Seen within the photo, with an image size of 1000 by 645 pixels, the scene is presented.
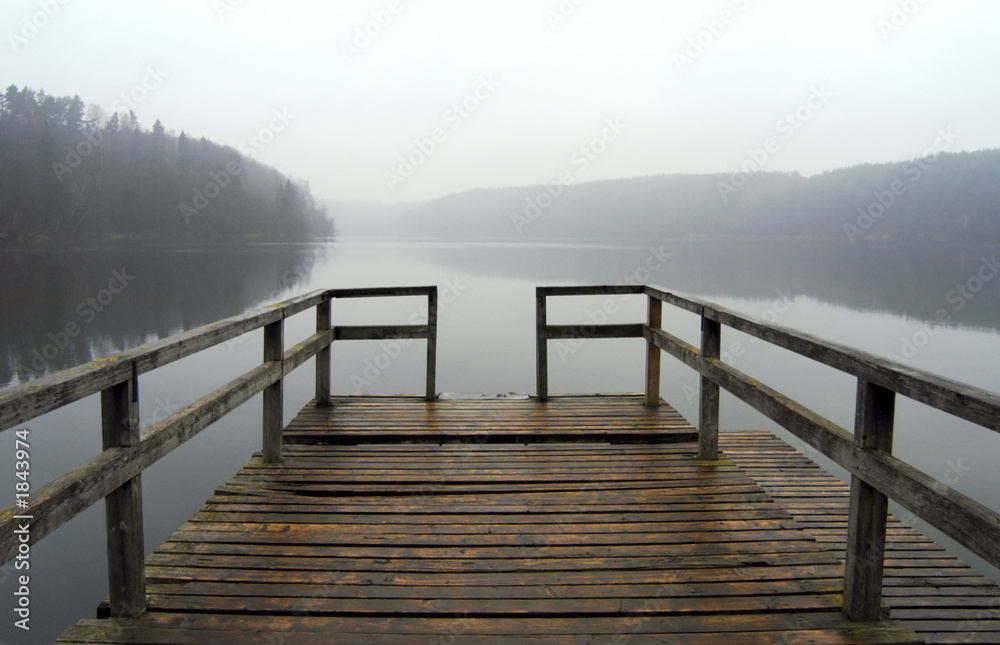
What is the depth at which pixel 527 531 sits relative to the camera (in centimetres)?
341

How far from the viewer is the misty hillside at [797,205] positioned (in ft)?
361

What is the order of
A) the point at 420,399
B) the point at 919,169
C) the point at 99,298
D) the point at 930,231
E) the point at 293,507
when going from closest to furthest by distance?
the point at 293,507, the point at 420,399, the point at 99,298, the point at 930,231, the point at 919,169

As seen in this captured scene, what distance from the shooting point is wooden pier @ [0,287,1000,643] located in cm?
245

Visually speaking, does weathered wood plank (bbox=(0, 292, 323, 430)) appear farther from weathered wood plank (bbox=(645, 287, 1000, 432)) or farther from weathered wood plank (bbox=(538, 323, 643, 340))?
weathered wood plank (bbox=(538, 323, 643, 340))

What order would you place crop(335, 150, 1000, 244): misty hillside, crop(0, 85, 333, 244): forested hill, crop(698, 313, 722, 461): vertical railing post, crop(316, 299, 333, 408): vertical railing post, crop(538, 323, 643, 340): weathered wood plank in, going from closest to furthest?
1. crop(698, 313, 722, 461): vertical railing post
2. crop(316, 299, 333, 408): vertical railing post
3. crop(538, 323, 643, 340): weathered wood plank
4. crop(0, 85, 333, 244): forested hill
5. crop(335, 150, 1000, 244): misty hillside

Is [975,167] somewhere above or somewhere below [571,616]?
above

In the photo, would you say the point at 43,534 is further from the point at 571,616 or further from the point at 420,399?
the point at 420,399

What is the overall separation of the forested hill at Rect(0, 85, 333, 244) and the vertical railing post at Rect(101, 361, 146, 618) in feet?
223

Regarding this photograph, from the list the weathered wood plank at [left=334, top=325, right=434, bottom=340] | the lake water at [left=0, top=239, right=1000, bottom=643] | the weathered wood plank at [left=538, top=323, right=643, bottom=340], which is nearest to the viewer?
the weathered wood plank at [left=538, top=323, right=643, bottom=340]

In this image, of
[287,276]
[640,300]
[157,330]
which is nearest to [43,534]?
[157,330]

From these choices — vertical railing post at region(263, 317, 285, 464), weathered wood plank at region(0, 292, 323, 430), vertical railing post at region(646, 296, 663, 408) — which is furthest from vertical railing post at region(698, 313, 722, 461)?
weathered wood plank at region(0, 292, 323, 430)

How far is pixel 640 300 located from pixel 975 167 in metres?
121

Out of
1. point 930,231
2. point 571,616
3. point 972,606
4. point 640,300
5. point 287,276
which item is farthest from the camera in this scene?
point 930,231

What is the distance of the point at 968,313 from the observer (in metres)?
→ 25.8
